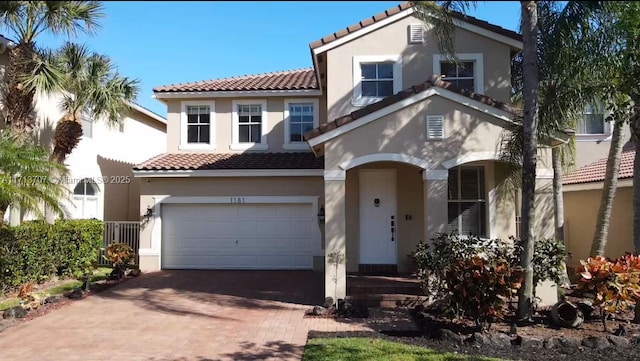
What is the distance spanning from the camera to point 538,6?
28.7 feet

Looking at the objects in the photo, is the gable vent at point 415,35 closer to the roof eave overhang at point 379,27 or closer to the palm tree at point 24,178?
the roof eave overhang at point 379,27

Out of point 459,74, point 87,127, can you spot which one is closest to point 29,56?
point 87,127

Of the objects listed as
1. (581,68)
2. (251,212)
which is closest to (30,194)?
(251,212)

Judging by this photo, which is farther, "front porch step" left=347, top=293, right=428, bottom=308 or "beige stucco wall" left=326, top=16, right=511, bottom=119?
"beige stucco wall" left=326, top=16, right=511, bottom=119

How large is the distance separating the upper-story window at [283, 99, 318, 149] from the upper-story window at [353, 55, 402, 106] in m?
4.04

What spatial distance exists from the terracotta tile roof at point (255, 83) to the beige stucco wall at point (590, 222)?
370 inches

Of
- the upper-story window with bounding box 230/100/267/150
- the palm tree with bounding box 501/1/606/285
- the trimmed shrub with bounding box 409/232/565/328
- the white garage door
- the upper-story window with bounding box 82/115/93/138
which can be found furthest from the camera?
the upper-story window with bounding box 82/115/93/138

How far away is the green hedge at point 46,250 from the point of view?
445 inches

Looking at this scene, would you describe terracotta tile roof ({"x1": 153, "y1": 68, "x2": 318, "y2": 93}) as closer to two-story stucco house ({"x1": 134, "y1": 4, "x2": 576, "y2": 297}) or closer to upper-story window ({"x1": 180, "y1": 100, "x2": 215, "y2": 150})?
two-story stucco house ({"x1": 134, "y1": 4, "x2": 576, "y2": 297})

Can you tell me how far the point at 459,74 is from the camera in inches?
519

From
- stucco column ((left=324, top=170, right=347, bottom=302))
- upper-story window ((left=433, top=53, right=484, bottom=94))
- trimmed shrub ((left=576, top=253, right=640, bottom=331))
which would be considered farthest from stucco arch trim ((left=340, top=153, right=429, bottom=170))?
trimmed shrub ((left=576, top=253, right=640, bottom=331))

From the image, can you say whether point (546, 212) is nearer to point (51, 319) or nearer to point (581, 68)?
point (581, 68)

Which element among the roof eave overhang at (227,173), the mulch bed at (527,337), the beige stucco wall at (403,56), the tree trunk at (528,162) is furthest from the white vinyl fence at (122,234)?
the tree trunk at (528,162)

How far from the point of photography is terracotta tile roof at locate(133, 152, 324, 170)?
616 inches
